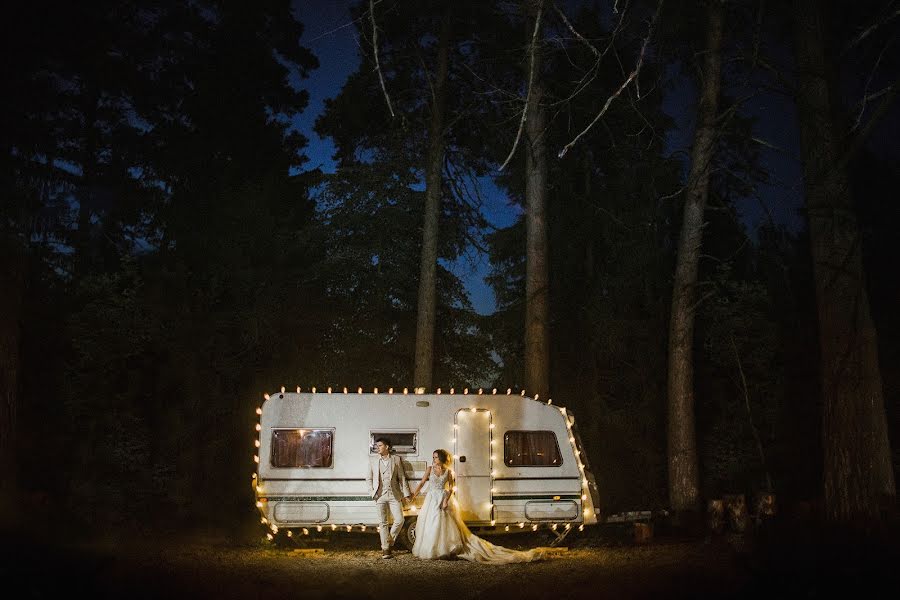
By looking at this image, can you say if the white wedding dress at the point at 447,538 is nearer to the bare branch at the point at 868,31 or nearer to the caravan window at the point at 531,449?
the caravan window at the point at 531,449

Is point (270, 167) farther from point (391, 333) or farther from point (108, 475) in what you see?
point (108, 475)

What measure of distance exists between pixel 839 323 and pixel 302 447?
774cm

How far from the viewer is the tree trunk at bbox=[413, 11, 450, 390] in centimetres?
1630

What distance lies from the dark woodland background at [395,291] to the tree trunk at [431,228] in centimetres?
29

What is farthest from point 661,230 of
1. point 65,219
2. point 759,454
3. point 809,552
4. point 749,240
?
point 65,219

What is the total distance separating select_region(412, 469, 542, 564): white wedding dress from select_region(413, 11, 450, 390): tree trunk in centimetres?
516

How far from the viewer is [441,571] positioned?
9.66 meters

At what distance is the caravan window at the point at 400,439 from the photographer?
452 inches

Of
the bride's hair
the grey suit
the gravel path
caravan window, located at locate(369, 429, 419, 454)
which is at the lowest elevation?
the gravel path

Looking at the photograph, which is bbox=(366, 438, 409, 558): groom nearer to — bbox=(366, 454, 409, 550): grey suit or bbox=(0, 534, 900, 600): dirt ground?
bbox=(366, 454, 409, 550): grey suit

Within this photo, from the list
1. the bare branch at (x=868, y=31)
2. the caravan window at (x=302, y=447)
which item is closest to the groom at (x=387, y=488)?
the caravan window at (x=302, y=447)

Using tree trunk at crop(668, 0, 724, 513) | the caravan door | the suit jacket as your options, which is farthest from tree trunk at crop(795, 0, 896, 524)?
the suit jacket

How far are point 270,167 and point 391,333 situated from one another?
28.1 feet

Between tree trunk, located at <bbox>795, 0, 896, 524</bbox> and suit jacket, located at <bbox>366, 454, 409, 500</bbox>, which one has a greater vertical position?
tree trunk, located at <bbox>795, 0, 896, 524</bbox>
